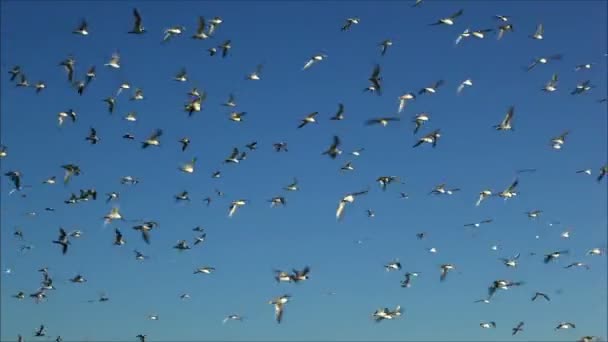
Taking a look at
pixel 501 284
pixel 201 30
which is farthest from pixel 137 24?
pixel 501 284

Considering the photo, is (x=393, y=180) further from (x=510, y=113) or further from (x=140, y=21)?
(x=140, y=21)

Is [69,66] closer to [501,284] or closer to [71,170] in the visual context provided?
[71,170]

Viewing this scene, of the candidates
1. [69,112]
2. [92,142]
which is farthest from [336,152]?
[69,112]

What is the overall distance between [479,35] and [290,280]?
26576mm

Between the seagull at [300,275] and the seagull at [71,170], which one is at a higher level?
the seagull at [71,170]

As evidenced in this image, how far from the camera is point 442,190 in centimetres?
7631

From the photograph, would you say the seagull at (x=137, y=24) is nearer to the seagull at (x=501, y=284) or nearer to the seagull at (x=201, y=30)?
the seagull at (x=201, y=30)

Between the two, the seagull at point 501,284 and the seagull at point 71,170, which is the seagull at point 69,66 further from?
the seagull at point 501,284

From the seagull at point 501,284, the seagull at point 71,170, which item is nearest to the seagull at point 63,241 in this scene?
the seagull at point 71,170

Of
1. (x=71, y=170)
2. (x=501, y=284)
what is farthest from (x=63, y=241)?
(x=501, y=284)

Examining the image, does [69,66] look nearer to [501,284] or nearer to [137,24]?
[137,24]

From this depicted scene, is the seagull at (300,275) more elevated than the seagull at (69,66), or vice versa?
the seagull at (69,66)

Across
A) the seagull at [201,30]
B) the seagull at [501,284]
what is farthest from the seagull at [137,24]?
the seagull at [501,284]

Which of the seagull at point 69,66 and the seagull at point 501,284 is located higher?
the seagull at point 69,66
